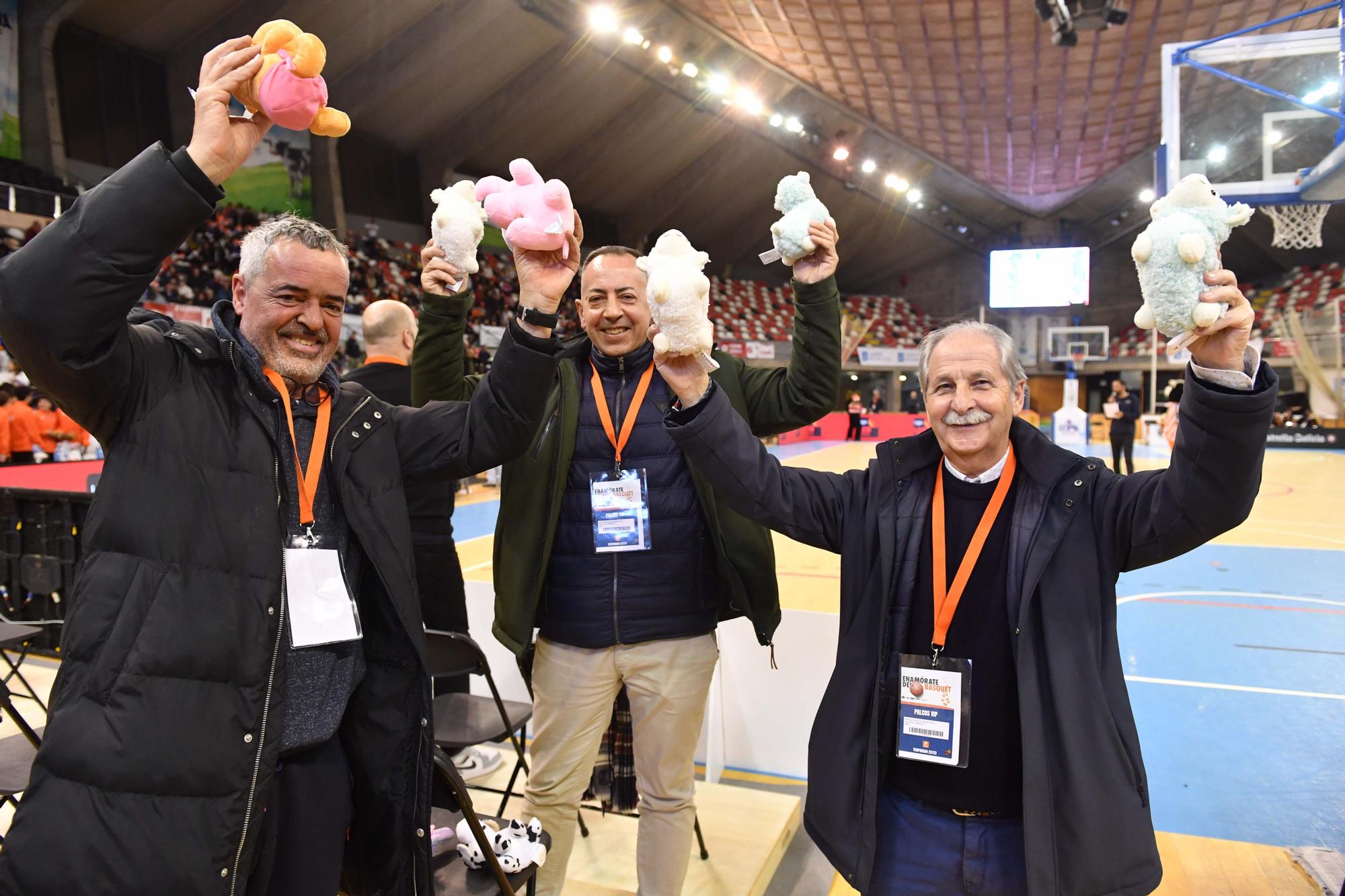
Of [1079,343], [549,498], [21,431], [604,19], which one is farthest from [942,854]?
[1079,343]

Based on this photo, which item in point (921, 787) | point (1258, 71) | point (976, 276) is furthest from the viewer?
point (976, 276)

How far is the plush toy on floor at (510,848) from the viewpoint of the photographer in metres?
1.76

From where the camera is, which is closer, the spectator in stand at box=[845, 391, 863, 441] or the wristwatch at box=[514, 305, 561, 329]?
the wristwatch at box=[514, 305, 561, 329]

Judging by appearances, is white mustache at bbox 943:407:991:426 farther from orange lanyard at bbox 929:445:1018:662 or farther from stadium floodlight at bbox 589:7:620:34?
stadium floodlight at bbox 589:7:620:34

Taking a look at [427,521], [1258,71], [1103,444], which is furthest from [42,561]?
[1103,444]

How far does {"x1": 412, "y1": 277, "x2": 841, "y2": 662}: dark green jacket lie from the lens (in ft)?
6.51

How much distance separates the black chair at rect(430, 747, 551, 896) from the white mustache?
3.84 ft

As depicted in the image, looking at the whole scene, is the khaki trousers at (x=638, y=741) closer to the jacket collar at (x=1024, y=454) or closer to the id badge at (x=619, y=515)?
the id badge at (x=619, y=515)

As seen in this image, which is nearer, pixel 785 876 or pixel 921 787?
pixel 921 787

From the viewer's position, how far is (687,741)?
206cm

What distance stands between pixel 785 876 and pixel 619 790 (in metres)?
0.67

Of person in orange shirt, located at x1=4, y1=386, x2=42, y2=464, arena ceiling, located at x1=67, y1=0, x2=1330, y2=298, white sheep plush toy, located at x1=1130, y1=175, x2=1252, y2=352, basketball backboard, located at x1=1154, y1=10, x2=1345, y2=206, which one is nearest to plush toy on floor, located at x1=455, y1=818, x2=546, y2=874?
white sheep plush toy, located at x1=1130, y1=175, x2=1252, y2=352

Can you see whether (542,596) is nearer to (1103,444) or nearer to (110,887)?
(110,887)

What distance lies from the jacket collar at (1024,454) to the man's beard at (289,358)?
1109 mm
